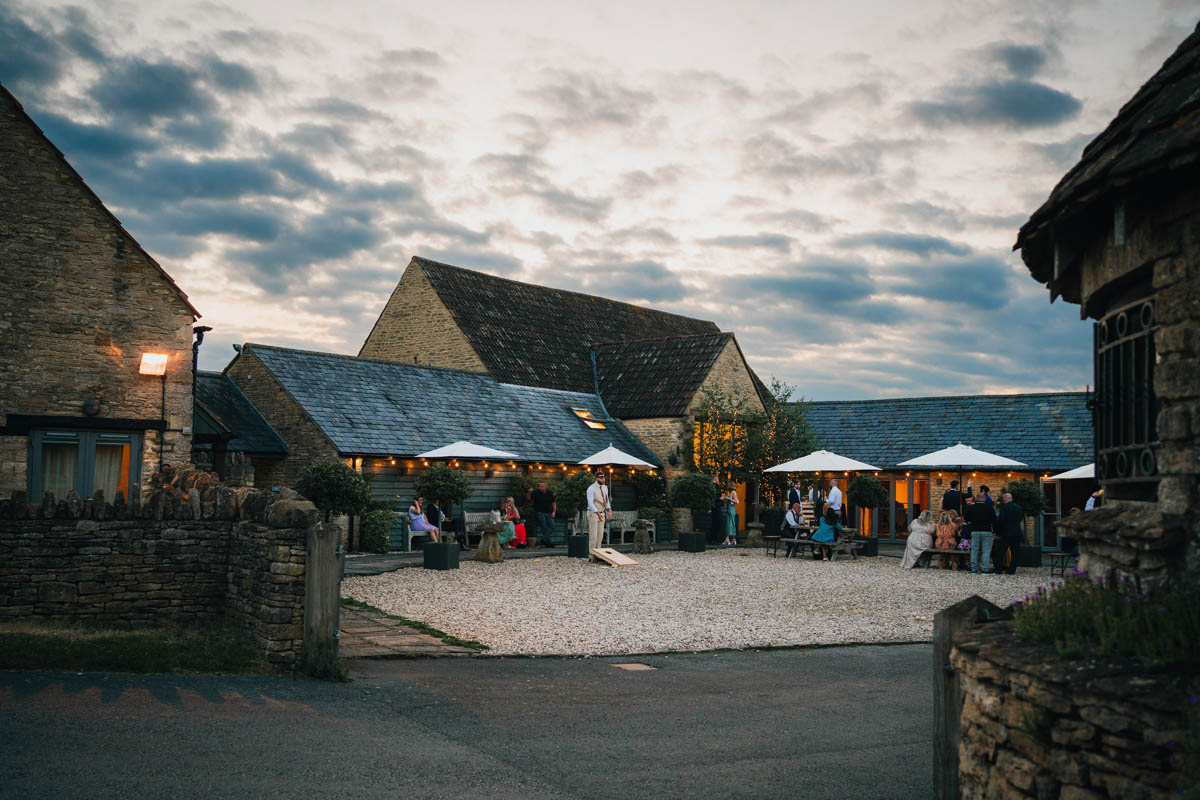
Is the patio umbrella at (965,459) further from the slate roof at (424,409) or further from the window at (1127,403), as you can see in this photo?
the window at (1127,403)

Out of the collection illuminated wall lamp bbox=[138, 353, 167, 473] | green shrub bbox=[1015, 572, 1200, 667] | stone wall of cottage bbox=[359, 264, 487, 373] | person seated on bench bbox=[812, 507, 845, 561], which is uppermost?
stone wall of cottage bbox=[359, 264, 487, 373]

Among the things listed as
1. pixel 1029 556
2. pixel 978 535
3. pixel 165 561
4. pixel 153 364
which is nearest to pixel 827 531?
pixel 978 535

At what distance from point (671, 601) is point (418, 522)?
1040 cm

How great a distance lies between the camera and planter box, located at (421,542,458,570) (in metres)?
19.6

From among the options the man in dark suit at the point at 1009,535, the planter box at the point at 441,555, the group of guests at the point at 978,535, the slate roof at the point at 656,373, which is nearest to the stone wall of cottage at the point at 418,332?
the slate roof at the point at 656,373

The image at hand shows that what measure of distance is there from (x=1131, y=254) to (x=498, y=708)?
19.3ft

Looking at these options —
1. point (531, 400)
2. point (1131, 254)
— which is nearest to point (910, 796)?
point (1131, 254)

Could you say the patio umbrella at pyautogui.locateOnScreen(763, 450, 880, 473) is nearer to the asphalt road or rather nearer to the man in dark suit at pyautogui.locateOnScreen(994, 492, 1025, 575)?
the man in dark suit at pyautogui.locateOnScreen(994, 492, 1025, 575)

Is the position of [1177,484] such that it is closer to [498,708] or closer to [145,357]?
[498,708]

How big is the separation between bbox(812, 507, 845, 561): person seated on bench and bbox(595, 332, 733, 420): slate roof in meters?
8.44

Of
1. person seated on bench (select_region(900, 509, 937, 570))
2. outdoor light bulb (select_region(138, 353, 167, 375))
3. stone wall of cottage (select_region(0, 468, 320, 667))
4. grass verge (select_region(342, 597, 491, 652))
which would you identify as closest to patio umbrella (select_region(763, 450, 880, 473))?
person seated on bench (select_region(900, 509, 937, 570))

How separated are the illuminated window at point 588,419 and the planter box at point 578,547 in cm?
994

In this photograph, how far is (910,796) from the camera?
5984 mm

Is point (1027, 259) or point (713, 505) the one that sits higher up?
point (1027, 259)
